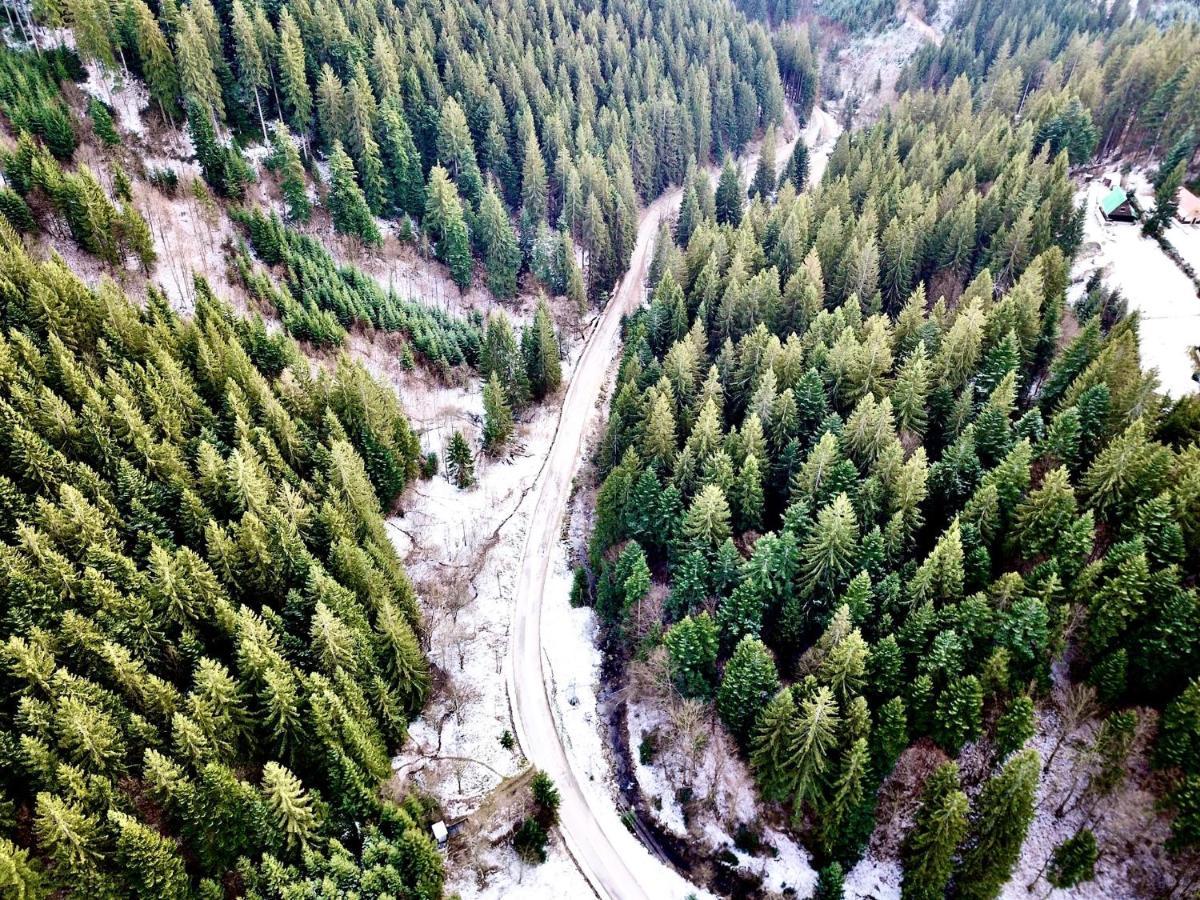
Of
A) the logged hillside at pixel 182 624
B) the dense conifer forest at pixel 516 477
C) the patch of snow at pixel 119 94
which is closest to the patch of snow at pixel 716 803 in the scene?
the dense conifer forest at pixel 516 477

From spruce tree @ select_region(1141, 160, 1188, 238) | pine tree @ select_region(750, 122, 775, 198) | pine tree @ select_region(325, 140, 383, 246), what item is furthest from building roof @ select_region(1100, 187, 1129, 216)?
pine tree @ select_region(325, 140, 383, 246)

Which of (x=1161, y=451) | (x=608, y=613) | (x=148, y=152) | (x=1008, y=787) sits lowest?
(x=608, y=613)

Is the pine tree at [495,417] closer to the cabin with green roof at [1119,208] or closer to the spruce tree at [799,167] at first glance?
the spruce tree at [799,167]

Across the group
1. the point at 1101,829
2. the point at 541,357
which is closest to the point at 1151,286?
the point at 1101,829

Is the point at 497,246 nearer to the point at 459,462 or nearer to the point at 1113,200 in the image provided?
the point at 459,462

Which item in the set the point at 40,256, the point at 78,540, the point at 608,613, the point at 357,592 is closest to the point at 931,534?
the point at 608,613

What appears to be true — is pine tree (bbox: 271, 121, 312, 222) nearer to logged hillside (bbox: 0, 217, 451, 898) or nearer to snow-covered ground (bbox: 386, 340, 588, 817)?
snow-covered ground (bbox: 386, 340, 588, 817)

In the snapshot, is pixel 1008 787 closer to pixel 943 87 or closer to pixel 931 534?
pixel 931 534
